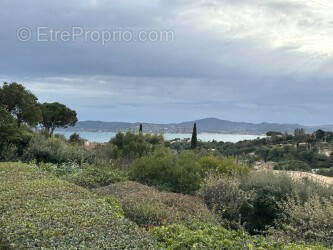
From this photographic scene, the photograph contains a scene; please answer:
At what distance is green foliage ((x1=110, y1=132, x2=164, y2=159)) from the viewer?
890 inches

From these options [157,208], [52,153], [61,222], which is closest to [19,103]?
[52,153]

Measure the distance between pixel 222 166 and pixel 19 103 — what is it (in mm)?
20491

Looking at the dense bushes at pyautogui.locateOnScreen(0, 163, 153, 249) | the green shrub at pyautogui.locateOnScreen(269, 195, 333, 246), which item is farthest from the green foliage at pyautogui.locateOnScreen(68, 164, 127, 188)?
the green shrub at pyautogui.locateOnScreen(269, 195, 333, 246)

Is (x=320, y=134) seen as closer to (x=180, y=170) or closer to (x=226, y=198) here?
(x=180, y=170)

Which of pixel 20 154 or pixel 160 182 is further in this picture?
pixel 20 154

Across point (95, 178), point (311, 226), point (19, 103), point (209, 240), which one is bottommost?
point (311, 226)

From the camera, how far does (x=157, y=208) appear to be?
8.77 metres

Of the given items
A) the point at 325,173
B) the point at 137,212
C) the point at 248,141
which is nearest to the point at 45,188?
the point at 137,212

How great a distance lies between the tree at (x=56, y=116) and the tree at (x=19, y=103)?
6913mm

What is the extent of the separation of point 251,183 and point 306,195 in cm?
146

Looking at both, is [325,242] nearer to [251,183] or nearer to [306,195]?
[306,195]

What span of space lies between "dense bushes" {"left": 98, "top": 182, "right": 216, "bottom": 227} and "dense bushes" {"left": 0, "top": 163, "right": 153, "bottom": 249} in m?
0.43

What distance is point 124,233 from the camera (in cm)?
606

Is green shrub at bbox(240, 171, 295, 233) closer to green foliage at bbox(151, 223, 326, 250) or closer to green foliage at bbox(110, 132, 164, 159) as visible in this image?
green foliage at bbox(151, 223, 326, 250)
